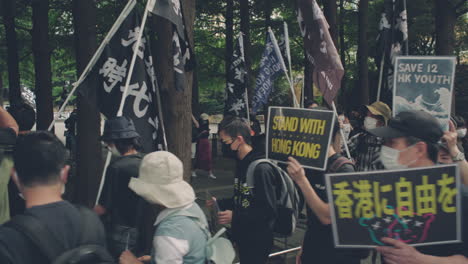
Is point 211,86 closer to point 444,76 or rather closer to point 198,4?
point 198,4

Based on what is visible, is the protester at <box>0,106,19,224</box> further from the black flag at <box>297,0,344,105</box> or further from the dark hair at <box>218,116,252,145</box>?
the black flag at <box>297,0,344,105</box>

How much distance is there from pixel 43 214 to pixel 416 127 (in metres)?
2.19

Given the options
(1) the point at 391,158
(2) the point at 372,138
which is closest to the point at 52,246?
(1) the point at 391,158

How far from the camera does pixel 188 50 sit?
5.77 meters

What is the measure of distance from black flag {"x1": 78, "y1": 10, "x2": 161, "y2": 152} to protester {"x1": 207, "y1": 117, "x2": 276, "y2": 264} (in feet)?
3.06

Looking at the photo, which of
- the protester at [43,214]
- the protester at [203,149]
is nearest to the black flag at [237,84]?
the protester at [203,149]

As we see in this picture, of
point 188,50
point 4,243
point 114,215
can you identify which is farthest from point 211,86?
point 4,243

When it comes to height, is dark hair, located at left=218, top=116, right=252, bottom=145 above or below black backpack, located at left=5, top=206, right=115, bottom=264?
above

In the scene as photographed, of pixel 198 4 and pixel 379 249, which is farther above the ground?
pixel 198 4

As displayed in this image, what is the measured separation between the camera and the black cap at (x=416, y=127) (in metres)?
2.98

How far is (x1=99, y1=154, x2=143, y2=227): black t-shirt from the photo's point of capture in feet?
13.2

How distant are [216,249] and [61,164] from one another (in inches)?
44.5

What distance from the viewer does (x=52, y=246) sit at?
212cm

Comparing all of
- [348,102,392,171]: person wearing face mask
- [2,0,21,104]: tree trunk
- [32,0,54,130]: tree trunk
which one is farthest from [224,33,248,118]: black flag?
[2,0,21,104]: tree trunk
